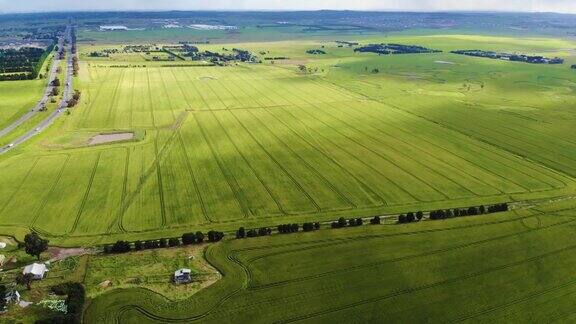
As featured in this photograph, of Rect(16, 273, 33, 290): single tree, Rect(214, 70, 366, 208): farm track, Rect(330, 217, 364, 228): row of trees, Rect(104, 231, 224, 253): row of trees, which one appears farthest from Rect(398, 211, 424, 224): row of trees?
Rect(16, 273, 33, 290): single tree

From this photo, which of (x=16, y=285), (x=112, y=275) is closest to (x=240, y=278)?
(x=112, y=275)

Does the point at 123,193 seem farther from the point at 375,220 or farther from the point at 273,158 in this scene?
the point at 375,220

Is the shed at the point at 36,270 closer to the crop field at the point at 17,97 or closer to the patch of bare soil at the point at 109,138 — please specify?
the patch of bare soil at the point at 109,138

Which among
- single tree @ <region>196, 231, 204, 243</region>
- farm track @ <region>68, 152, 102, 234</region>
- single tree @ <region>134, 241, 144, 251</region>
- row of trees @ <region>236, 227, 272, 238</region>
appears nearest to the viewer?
single tree @ <region>134, 241, 144, 251</region>

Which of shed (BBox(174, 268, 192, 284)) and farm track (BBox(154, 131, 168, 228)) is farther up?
farm track (BBox(154, 131, 168, 228))

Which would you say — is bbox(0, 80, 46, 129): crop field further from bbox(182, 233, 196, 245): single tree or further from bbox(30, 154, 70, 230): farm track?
bbox(182, 233, 196, 245): single tree

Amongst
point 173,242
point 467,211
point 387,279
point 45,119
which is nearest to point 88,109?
point 45,119

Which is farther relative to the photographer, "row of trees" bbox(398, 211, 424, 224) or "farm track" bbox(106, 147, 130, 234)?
"row of trees" bbox(398, 211, 424, 224)

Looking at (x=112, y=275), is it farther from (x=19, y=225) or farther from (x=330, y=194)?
(x=330, y=194)
